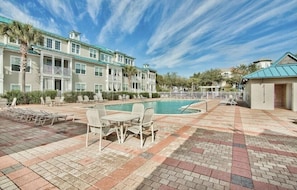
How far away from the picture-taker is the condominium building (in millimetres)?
16641

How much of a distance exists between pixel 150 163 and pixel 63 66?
21905mm

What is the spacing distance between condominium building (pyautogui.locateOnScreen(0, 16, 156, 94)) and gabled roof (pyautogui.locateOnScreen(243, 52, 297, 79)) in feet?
72.3

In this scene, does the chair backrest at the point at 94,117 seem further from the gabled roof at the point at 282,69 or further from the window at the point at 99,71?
the window at the point at 99,71

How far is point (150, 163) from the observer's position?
3311 millimetres

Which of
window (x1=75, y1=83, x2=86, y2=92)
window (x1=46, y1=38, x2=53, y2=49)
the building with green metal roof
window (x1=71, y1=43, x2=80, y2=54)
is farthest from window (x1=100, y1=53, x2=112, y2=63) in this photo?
the building with green metal roof

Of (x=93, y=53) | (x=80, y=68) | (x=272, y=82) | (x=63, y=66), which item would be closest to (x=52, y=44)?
(x=63, y=66)

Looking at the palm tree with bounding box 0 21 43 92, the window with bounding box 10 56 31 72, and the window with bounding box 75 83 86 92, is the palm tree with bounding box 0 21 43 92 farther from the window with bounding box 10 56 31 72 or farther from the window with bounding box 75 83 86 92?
the window with bounding box 75 83 86 92

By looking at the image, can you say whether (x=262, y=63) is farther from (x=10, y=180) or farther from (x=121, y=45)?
(x=10, y=180)

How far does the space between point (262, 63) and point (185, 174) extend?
5533cm

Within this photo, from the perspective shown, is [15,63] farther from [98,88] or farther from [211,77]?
[211,77]

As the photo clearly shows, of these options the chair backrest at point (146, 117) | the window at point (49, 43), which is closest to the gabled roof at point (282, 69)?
A: the chair backrest at point (146, 117)

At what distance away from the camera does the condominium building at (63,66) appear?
54.6ft

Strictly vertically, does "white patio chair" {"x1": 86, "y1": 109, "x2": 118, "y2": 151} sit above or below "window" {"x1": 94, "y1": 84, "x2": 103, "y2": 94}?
below

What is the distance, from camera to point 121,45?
3231cm
